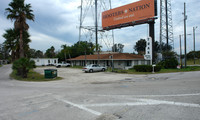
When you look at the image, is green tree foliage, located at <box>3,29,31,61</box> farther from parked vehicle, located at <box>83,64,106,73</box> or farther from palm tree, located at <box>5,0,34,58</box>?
parked vehicle, located at <box>83,64,106,73</box>

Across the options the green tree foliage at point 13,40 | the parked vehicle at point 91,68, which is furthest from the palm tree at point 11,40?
the parked vehicle at point 91,68

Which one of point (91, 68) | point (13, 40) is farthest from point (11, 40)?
point (91, 68)

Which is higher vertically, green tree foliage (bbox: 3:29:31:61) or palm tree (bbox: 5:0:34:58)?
palm tree (bbox: 5:0:34:58)

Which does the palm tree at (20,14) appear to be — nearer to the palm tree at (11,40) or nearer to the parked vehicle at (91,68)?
the palm tree at (11,40)

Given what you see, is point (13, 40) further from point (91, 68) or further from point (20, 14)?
point (91, 68)

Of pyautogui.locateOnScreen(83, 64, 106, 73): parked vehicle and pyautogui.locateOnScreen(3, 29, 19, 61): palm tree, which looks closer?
pyautogui.locateOnScreen(3, 29, 19, 61): palm tree

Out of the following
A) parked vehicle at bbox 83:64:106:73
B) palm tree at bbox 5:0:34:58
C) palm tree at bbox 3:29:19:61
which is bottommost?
parked vehicle at bbox 83:64:106:73

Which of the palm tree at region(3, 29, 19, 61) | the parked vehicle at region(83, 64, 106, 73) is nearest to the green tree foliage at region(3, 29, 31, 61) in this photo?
the palm tree at region(3, 29, 19, 61)

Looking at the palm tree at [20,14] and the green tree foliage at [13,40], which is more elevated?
the palm tree at [20,14]

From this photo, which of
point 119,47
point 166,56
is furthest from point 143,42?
point 166,56

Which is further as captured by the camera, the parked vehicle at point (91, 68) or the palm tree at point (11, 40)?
the parked vehicle at point (91, 68)

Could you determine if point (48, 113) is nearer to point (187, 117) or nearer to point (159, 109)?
point (159, 109)

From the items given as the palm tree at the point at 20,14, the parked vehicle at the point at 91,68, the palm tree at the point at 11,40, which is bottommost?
the parked vehicle at the point at 91,68

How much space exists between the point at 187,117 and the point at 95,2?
3847 centimetres
